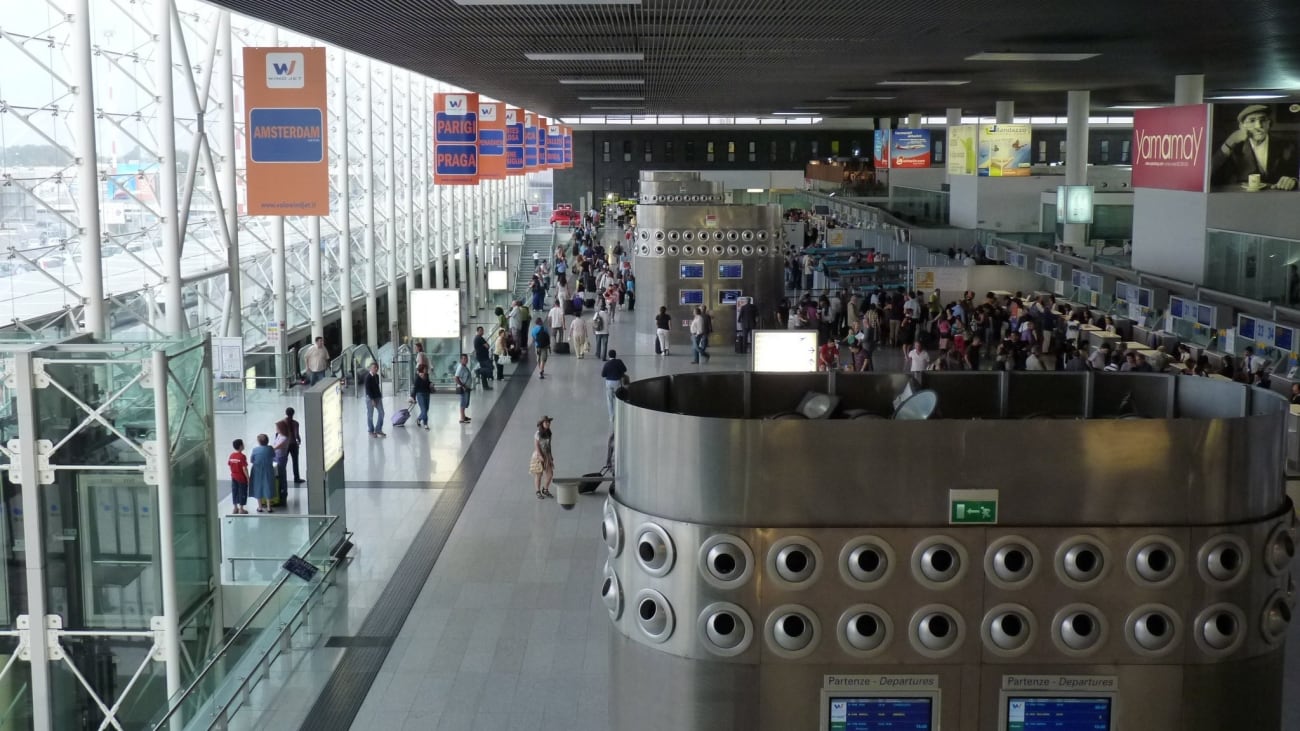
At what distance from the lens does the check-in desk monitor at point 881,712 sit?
6.65 m

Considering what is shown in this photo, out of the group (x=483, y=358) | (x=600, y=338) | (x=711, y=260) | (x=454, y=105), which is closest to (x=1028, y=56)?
(x=711, y=260)

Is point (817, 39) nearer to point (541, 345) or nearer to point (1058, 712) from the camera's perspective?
point (541, 345)

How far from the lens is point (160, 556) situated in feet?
32.7

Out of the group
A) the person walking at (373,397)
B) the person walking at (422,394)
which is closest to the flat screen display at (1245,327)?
the person walking at (422,394)

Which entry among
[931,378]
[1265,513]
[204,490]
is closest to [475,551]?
[204,490]

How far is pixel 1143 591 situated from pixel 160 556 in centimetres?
705

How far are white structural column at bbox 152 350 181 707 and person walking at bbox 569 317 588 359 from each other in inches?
746

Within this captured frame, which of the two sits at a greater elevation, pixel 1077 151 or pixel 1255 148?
pixel 1077 151

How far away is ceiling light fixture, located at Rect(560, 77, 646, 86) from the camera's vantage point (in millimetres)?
29172

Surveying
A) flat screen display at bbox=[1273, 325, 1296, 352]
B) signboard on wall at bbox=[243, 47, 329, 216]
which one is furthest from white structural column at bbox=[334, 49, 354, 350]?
flat screen display at bbox=[1273, 325, 1296, 352]

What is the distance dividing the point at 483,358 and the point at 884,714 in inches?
730

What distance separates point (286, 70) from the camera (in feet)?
53.6

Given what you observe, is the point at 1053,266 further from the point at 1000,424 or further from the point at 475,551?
the point at 1000,424

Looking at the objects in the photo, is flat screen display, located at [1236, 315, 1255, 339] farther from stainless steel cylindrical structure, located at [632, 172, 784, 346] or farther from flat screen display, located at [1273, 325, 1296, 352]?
stainless steel cylindrical structure, located at [632, 172, 784, 346]
